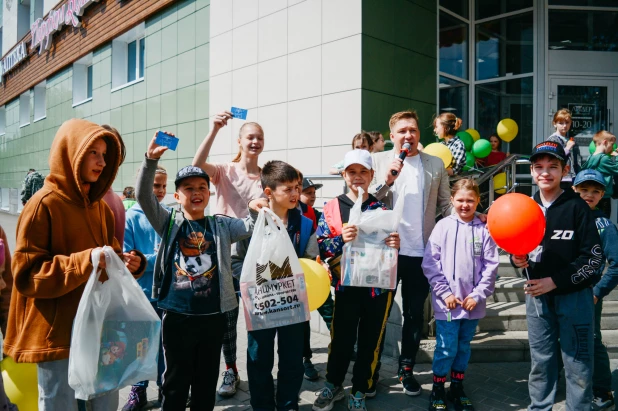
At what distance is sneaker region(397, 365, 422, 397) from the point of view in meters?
3.71

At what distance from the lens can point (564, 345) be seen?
121 inches

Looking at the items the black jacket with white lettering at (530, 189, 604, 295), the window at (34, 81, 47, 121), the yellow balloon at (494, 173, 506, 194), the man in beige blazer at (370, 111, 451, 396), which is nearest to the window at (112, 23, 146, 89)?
Result: the window at (34, 81, 47, 121)

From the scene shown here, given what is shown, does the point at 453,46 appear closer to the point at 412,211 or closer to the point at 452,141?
the point at 452,141

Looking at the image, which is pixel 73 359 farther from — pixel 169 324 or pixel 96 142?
pixel 96 142

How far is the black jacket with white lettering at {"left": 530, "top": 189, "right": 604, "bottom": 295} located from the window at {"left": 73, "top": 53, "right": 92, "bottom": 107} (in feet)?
53.4

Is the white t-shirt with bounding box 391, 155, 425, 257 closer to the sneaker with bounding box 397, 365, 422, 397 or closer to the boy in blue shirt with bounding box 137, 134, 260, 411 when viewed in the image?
the sneaker with bounding box 397, 365, 422, 397

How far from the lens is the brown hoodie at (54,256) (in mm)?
2193

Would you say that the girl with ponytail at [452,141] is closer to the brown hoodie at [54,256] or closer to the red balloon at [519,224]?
the red balloon at [519,224]

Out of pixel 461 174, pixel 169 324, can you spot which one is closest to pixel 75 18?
pixel 461 174

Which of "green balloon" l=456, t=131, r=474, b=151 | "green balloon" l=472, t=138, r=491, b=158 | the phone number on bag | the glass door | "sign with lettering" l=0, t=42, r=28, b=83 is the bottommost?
the phone number on bag

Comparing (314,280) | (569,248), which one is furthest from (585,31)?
(314,280)

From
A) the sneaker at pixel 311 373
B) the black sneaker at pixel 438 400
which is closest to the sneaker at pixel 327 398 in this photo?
the sneaker at pixel 311 373

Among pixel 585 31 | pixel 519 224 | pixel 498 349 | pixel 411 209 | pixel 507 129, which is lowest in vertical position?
pixel 498 349

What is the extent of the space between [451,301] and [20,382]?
9.28 feet
